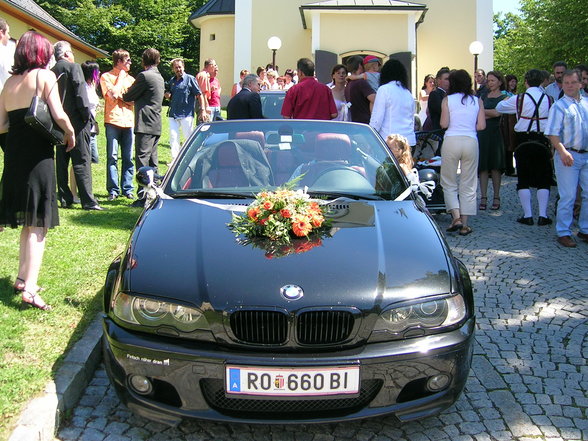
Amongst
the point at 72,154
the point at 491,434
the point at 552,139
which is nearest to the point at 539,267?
the point at 552,139

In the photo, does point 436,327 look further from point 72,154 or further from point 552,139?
point 72,154

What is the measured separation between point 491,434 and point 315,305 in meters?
1.17

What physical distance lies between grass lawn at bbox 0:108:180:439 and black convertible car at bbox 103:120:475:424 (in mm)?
608

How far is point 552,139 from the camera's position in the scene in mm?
7504

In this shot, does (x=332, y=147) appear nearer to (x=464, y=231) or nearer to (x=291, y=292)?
(x=291, y=292)

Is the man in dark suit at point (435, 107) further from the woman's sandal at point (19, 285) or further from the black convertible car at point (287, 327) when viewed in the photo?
the woman's sandal at point (19, 285)

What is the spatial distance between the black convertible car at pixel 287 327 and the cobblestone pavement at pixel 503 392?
311 millimetres

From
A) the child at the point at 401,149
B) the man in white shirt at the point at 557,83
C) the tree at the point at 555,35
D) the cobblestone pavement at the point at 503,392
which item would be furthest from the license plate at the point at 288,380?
the tree at the point at 555,35

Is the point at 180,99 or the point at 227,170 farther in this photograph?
the point at 180,99

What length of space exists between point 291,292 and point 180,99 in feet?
27.2

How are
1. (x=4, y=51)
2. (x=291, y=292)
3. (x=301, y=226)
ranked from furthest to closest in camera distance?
(x=4, y=51) → (x=301, y=226) → (x=291, y=292)

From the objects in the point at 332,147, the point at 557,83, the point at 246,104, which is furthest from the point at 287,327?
the point at 557,83

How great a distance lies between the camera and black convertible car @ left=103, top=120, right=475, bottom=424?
3.08m

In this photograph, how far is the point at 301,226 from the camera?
3.78 m
